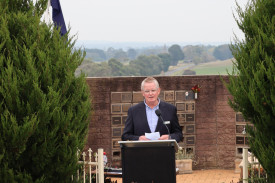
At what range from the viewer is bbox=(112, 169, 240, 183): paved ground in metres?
12.2

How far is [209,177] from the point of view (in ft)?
41.4

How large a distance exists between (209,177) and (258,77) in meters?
6.95

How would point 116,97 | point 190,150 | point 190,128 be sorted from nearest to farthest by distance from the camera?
point 116,97 → point 190,128 → point 190,150

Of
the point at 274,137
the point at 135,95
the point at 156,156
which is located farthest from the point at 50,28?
the point at 135,95

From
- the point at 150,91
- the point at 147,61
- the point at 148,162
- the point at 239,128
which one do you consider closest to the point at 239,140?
the point at 239,128

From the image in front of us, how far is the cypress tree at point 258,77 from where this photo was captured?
19.7 feet

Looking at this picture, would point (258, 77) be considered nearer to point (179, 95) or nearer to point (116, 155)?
point (179, 95)

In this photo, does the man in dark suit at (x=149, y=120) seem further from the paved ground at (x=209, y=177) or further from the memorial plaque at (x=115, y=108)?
the memorial plaque at (x=115, y=108)

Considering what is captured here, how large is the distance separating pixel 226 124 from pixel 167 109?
6.31 metres

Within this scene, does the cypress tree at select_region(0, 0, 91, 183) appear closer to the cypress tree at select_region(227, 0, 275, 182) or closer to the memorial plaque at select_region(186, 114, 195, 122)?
the cypress tree at select_region(227, 0, 275, 182)

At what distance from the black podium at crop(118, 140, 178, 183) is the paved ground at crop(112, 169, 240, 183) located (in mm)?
5891

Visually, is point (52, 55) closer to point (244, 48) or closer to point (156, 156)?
point (156, 156)

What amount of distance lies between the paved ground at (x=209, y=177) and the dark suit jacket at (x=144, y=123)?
5.04 m

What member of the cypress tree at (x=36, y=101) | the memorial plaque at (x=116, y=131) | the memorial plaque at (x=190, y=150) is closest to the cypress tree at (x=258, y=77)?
the cypress tree at (x=36, y=101)
